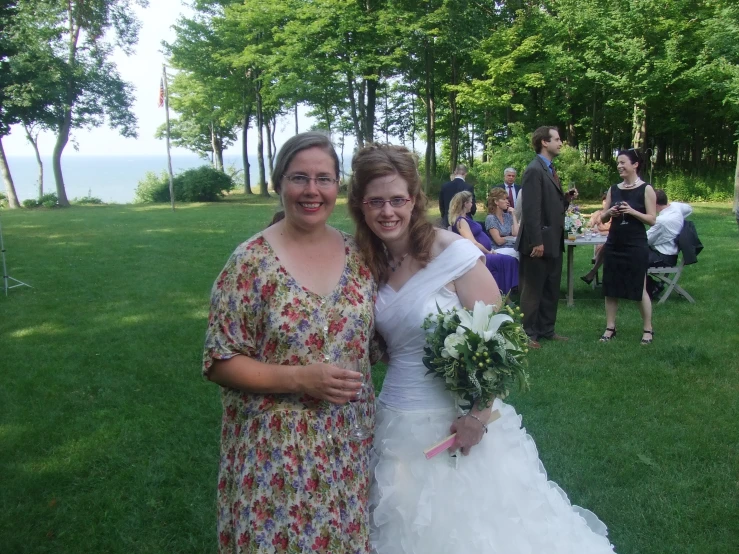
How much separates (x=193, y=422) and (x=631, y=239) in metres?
5.23

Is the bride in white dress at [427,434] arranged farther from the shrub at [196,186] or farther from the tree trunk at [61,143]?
the tree trunk at [61,143]

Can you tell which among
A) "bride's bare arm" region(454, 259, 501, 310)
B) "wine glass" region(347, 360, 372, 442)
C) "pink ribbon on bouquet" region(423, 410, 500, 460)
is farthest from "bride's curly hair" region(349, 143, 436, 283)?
"pink ribbon on bouquet" region(423, 410, 500, 460)

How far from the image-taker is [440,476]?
2.41 meters

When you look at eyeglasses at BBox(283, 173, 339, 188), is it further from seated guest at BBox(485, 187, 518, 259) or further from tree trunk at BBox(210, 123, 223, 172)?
tree trunk at BBox(210, 123, 223, 172)

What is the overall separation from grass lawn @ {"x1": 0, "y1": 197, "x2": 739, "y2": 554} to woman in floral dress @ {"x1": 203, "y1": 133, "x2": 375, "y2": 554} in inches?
72.2

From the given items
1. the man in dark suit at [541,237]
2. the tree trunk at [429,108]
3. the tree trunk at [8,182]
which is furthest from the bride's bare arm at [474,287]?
the tree trunk at [8,182]

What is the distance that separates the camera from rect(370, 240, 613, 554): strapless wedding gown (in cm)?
235

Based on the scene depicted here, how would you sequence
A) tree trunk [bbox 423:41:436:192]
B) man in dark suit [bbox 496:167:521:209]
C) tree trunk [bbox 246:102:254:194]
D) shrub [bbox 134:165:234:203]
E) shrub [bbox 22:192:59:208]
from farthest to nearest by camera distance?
1. tree trunk [bbox 246:102:254:194]
2. shrub [bbox 134:165:234:203]
3. shrub [bbox 22:192:59:208]
4. tree trunk [bbox 423:41:436:192]
5. man in dark suit [bbox 496:167:521:209]

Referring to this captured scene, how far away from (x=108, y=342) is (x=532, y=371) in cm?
502

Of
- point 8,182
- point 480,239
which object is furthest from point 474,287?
point 8,182

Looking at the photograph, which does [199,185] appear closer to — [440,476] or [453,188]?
[453,188]

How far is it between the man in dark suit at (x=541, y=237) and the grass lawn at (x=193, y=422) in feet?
1.53

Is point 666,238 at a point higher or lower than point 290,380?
lower

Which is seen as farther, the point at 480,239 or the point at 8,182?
the point at 8,182
